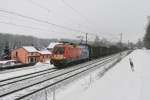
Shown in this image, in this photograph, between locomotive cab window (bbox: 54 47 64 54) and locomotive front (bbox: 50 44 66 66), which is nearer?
locomotive front (bbox: 50 44 66 66)

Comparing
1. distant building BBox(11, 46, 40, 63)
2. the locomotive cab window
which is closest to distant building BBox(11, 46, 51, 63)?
distant building BBox(11, 46, 40, 63)

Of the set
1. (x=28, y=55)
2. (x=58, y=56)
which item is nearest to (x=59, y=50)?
(x=58, y=56)

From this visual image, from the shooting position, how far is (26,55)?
6612cm

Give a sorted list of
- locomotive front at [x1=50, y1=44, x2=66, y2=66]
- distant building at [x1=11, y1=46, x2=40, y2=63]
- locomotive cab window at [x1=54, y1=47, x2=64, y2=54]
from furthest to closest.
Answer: distant building at [x1=11, y1=46, x2=40, y2=63]
locomotive cab window at [x1=54, y1=47, x2=64, y2=54]
locomotive front at [x1=50, y1=44, x2=66, y2=66]

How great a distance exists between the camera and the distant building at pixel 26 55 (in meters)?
66.2

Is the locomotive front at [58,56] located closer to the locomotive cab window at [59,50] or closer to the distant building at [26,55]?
the locomotive cab window at [59,50]

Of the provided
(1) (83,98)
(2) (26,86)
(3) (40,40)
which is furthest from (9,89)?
(3) (40,40)

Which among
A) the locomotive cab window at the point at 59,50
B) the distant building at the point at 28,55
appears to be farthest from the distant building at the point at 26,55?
the locomotive cab window at the point at 59,50

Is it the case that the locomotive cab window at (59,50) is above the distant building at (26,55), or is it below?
above

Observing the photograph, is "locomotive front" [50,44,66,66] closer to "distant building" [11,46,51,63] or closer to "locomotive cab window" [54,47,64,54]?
"locomotive cab window" [54,47,64,54]

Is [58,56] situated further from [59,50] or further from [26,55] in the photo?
[26,55]

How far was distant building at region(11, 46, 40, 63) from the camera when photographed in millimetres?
66188

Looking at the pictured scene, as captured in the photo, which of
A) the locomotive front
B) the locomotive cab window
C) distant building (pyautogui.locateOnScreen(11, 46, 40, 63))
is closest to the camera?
the locomotive front

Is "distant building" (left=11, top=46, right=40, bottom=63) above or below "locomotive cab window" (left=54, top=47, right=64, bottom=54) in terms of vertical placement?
below
